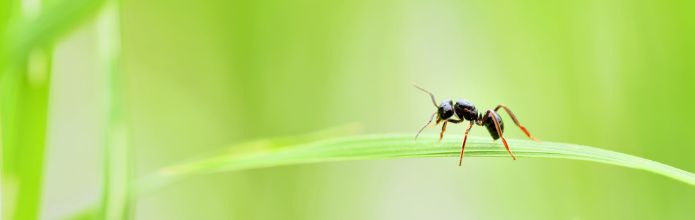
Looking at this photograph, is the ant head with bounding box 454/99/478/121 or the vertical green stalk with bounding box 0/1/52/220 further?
the ant head with bounding box 454/99/478/121

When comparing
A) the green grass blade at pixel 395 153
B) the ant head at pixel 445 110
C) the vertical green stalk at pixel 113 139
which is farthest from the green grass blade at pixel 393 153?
the ant head at pixel 445 110

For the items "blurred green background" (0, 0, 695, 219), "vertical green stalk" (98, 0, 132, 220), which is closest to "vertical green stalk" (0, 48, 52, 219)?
"vertical green stalk" (98, 0, 132, 220)

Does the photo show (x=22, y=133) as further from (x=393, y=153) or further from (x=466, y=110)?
Result: (x=466, y=110)

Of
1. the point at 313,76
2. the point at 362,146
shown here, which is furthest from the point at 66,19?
the point at 313,76

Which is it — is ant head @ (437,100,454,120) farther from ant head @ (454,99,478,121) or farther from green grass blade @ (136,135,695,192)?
green grass blade @ (136,135,695,192)

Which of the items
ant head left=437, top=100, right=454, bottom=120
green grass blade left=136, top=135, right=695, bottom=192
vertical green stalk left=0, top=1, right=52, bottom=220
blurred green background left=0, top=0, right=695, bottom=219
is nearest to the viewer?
green grass blade left=136, top=135, right=695, bottom=192

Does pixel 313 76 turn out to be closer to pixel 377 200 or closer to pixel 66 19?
pixel 377 200

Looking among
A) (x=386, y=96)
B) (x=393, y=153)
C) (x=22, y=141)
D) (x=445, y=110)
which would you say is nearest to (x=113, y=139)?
(x=22, y=141)
